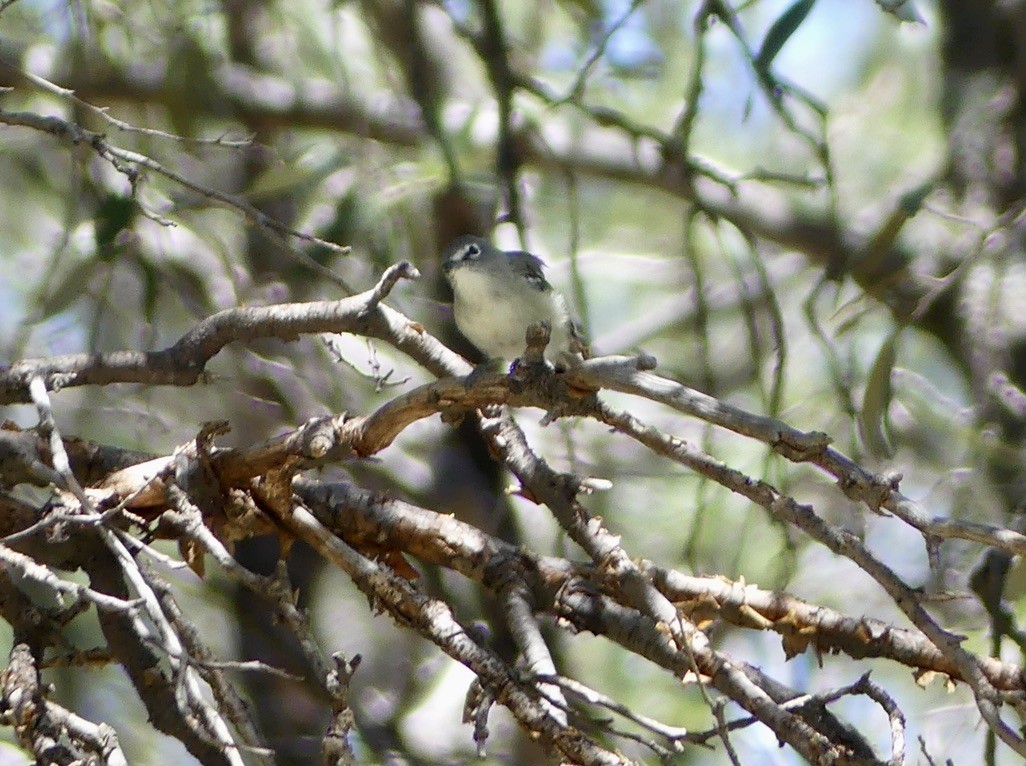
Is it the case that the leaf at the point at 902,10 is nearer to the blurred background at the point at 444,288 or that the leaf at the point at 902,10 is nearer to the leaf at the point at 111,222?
the blurred background at the point at 444,288

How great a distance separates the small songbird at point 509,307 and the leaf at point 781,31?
72 centimetres

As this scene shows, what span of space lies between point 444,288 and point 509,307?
4.16 ft

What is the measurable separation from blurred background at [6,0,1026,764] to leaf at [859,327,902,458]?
162 mm

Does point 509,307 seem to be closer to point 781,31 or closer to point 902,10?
point 781,31

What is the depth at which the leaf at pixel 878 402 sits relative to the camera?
8.82ft

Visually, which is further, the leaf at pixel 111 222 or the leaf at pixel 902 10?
the leaf at pixel 111 222

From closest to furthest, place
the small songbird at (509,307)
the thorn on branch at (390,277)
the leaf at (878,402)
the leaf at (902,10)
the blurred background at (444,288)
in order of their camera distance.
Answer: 1. the thorn on branch at (390,277)
2. the leaf at (902,10)
3. the leaf at (878,402)
4. the small songbird at (509,307)
5. the blurred background at (444,288)

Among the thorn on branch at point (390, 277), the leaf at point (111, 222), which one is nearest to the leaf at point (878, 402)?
the thorn on branch at point (390, 277)

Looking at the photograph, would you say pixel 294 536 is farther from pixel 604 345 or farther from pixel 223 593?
pixel 604 345

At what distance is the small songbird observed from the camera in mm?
2910

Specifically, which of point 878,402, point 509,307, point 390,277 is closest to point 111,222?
point 509,307

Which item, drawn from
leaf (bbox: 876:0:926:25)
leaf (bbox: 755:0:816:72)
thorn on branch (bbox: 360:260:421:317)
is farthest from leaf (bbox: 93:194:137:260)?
leaf (bbox: 876:0:926:25)

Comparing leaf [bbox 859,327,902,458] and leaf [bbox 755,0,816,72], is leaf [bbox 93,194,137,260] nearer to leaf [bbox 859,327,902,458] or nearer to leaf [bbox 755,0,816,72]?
leaf [bbox 755,0,816,72]

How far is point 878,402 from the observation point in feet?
9.04
